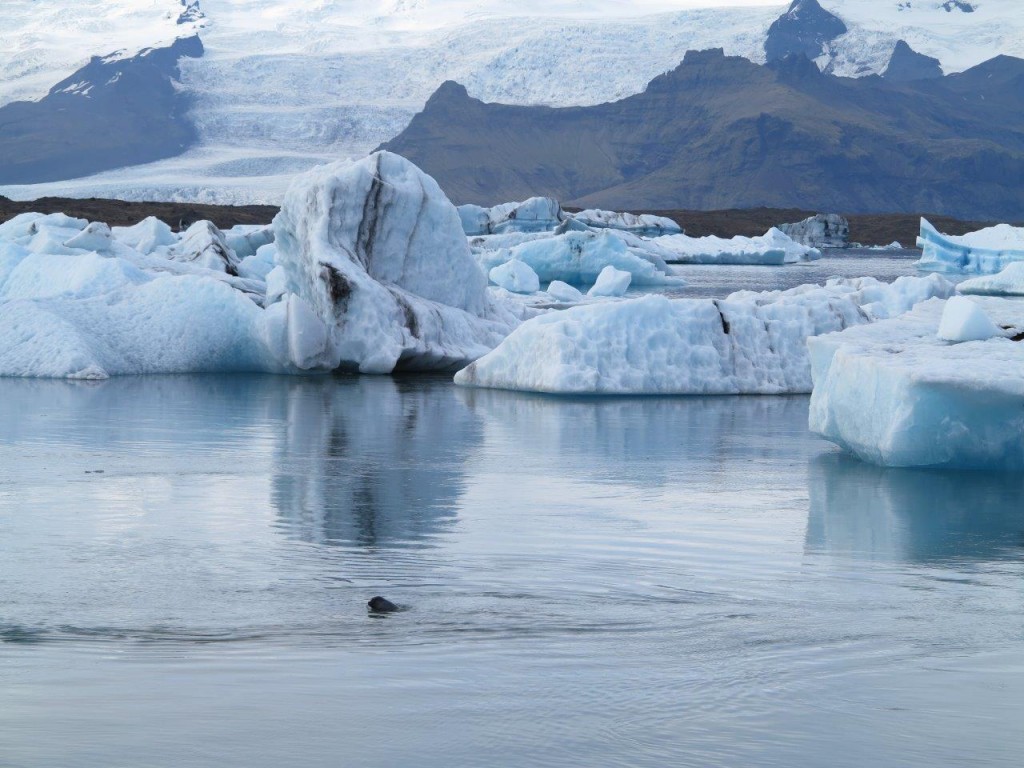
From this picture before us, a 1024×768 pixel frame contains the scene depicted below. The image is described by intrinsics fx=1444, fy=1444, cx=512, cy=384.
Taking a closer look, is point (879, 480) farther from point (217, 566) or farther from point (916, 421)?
point (217, 566)

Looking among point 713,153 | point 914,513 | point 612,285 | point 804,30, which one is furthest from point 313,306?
point 804,30

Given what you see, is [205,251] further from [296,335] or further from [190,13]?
[190,13]

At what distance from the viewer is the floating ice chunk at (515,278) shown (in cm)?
2407

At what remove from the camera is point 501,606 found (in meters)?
3.90

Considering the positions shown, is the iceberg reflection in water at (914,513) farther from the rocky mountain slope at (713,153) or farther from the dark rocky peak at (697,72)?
the dark rocky peak at (697,72)

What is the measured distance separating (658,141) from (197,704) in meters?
119

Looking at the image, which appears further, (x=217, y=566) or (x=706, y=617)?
(x=217, y=566)

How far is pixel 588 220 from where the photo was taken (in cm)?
5069

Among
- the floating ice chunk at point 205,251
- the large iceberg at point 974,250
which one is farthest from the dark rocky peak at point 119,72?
the floating ice chunk at point 205,251

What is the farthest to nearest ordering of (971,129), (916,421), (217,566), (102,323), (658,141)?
(971,129)
(658,141)
(102,323)
(916,421)
(217,566)

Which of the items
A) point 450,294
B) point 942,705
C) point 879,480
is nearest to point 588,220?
point 450,294

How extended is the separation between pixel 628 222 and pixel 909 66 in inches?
3895

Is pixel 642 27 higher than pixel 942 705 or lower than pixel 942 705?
higher

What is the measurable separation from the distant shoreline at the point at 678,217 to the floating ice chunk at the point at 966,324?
3521cm
